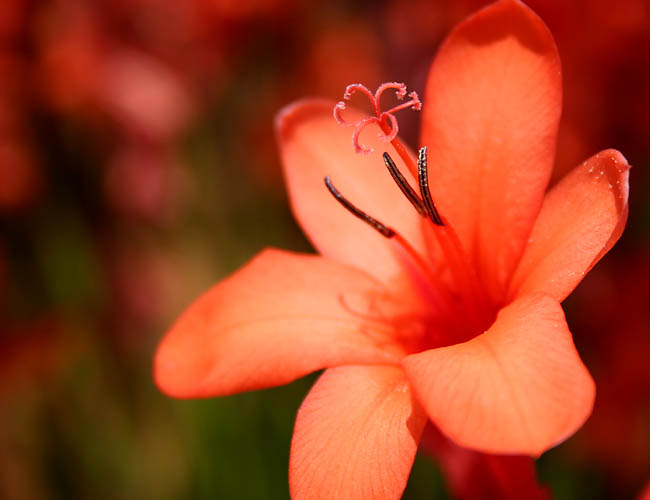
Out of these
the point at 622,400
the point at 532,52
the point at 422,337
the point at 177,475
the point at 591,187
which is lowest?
the point at 622,400

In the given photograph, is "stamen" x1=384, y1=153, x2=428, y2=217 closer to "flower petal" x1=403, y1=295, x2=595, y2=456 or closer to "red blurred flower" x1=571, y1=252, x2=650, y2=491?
"flower petal" x1=403, y1=295, x2=595, y2=456

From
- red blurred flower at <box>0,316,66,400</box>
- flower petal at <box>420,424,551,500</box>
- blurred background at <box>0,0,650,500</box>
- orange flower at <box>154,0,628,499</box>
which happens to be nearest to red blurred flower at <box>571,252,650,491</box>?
blurred background at <box>0,0,650,500</box>

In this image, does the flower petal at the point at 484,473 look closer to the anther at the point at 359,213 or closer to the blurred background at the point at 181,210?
the blurred background at the point at 181,210

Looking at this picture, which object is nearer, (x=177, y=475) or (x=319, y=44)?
(x=177, y=475)

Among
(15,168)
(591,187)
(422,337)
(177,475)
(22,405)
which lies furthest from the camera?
(15,168)

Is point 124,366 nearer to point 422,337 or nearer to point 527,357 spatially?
point 422,337

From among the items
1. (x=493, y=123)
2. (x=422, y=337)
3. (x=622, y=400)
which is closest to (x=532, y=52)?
(x=493, y=123)

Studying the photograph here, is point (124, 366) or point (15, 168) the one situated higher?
point (15, 168)

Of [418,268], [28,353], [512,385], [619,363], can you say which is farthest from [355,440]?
[28,353]

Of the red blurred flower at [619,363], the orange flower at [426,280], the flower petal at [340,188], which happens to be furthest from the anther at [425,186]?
the red blurred flower at [619,363]

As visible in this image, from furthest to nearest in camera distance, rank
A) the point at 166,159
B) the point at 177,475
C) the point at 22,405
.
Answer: the point at 166,159 < the point at 22,405 < the point at 177,475
